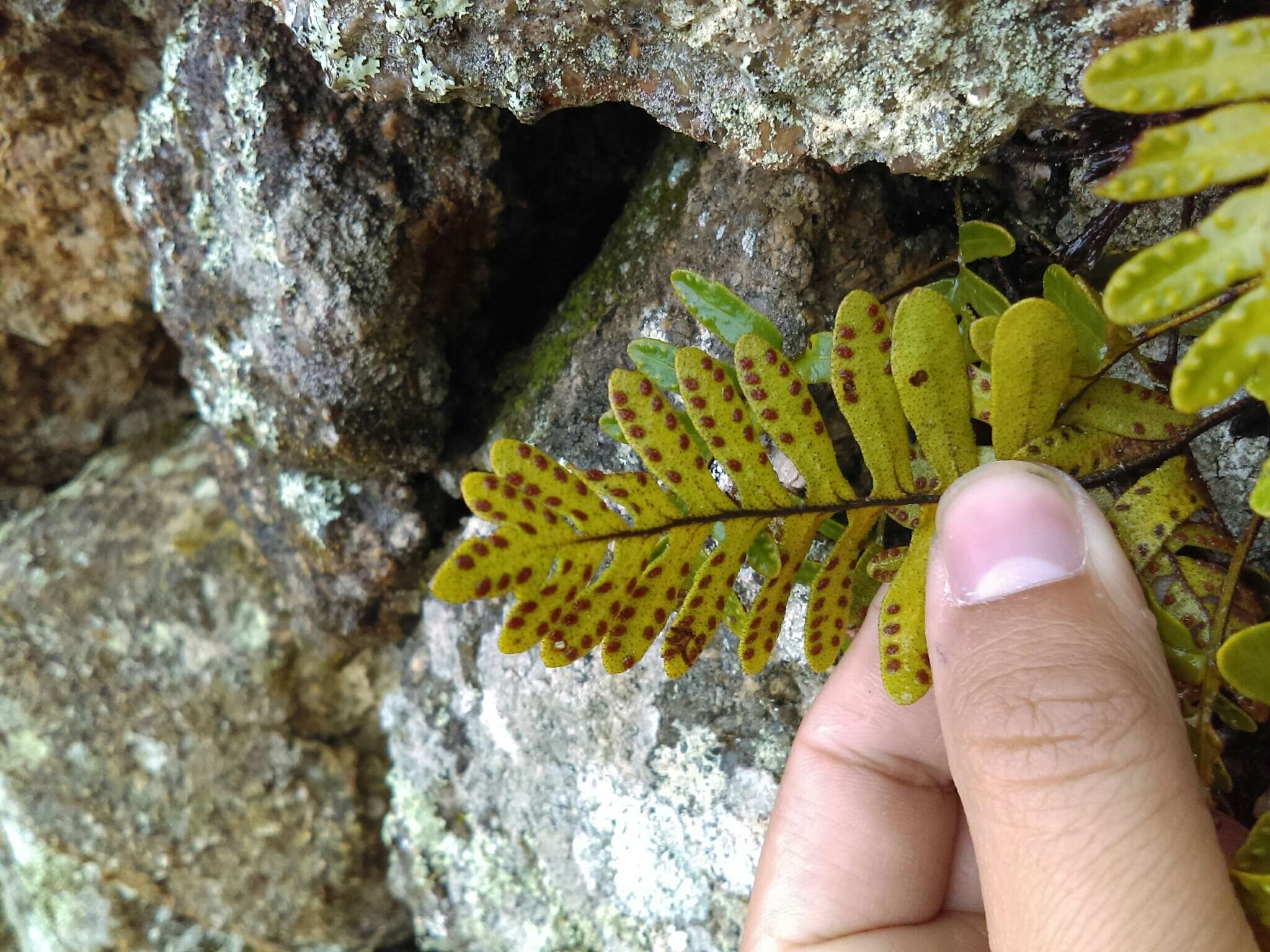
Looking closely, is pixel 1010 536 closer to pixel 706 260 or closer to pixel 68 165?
pixel 706 260

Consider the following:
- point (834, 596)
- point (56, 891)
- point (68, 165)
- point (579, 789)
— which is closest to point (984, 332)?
point (834, 596)

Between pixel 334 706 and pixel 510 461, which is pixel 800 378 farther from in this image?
pixel 334 706

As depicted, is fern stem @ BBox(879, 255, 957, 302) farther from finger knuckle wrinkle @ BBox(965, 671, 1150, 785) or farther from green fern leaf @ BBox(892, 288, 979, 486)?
finger knuckle wrinkle @ BBox(965, 671, 1150, 785)

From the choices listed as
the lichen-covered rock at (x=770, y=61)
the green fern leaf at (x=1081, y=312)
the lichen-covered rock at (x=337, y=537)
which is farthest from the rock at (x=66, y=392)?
the green fern leaf at (x=1081, y=312)

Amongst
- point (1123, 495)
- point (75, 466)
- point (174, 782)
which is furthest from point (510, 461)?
point (75, 466)

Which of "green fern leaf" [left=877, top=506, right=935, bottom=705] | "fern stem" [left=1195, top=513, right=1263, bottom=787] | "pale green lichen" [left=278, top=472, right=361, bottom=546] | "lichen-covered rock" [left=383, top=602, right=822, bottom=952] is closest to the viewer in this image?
"fern stem" [left=1195, top=513, right=1263, bottom=787]

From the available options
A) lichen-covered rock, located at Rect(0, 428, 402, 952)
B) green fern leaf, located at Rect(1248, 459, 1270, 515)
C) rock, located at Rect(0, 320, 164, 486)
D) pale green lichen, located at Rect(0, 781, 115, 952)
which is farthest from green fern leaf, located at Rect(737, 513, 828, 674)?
pale green lichen, located at Rect(0, 781, 115, 952)

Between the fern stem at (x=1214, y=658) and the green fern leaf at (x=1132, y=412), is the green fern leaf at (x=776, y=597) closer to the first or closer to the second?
the green fern leaf at (x=1132, y=412)
